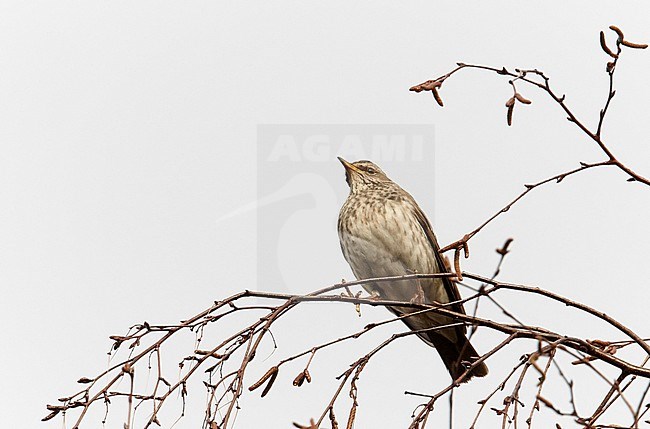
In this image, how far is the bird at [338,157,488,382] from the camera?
5.62 meters

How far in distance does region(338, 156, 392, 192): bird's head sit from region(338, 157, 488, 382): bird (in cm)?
8

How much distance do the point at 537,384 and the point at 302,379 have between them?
2.67ft

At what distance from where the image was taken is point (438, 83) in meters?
2.99

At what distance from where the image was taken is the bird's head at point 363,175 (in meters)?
6.34

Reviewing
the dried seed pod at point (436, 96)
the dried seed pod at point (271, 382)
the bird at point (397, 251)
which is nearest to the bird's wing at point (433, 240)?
the bird at point (397, 251)

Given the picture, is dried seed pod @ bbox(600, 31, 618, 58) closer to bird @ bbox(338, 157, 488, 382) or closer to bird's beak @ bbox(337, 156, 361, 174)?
bird @ bbox(338, 157, 488, 382)

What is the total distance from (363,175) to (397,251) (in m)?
0.98

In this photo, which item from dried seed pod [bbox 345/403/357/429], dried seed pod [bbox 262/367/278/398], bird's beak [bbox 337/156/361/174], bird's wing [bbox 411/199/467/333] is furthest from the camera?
bird's beak [bbox 337/156/361/174]

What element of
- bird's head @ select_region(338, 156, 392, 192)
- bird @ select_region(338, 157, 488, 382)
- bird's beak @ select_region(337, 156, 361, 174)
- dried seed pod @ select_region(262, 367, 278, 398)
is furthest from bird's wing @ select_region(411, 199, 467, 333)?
dried seed pod @ select_region(262, 367, 278, 398)

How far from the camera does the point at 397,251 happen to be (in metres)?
5.61

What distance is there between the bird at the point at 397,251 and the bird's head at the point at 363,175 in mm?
84

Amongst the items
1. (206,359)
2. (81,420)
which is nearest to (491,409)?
(206,359)

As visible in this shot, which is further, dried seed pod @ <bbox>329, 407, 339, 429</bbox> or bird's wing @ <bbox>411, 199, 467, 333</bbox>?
bird's wing @ <bbox>411, 199, 467, 333</bbox>

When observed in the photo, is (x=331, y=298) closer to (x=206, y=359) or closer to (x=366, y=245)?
(x=206, y=359)
